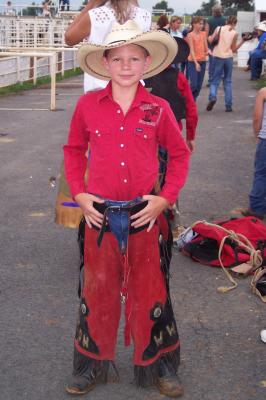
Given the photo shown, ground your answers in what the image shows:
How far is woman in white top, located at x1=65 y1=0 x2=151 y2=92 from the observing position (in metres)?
3.58

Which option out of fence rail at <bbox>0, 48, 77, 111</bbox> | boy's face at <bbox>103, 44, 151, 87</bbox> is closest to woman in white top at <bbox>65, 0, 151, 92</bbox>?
boy's face at <bbox>103, 44, 151, 87</bbox>

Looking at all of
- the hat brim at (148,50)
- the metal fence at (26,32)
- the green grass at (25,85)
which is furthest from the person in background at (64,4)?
the hat brim at (148,50)

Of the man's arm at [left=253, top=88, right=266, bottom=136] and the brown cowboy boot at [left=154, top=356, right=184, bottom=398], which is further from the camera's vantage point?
the man's arm at [left=253, top=88, right=266, bottom=136]

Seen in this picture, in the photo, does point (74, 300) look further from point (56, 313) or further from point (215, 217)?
point (215, 217)

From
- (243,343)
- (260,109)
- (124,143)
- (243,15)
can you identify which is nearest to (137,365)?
(243,343)

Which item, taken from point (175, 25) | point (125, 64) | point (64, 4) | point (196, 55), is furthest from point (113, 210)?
point (64, 4)

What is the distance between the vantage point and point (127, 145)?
2916 mm

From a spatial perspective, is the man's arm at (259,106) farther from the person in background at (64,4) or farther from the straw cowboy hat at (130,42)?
the person in background at (64,4)

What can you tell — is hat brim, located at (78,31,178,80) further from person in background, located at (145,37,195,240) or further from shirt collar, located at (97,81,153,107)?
person in background, located at (145,37,195,240)

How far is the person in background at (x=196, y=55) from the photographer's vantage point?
1366 cm

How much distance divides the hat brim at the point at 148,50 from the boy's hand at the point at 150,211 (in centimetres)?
67

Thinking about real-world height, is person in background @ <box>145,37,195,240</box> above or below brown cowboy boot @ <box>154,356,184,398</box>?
above

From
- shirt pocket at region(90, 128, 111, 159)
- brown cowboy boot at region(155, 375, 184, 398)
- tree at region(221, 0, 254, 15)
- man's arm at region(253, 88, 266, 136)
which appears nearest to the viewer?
shirt pocket at region(90, 128, 111, 159)

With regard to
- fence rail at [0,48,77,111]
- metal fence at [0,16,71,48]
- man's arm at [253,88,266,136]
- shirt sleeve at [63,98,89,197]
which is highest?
shirt sleeve at [63,98,89,197]
